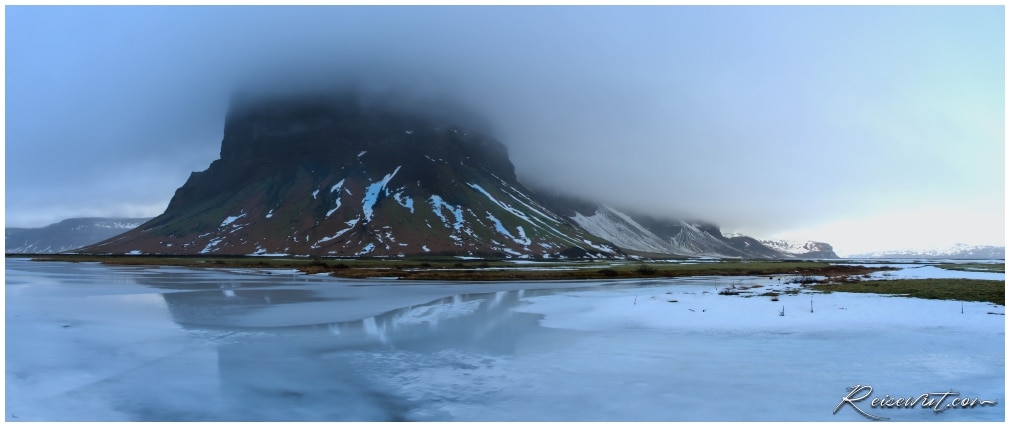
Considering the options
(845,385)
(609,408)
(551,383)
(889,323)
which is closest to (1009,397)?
(845,385)

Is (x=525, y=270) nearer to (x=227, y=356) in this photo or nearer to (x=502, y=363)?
(x=502, y=363)

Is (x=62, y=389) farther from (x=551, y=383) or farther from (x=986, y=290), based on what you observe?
(x=986, y=290)

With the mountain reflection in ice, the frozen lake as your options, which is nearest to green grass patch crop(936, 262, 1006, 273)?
the frozen lake

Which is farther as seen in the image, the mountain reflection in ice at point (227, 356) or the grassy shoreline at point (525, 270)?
the grassy shoreline at point (525, 270)

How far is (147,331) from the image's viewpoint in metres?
24.6

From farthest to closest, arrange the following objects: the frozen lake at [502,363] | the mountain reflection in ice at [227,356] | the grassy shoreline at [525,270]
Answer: the grassy shoreline at [525,270] < the mountain reflection in ice at [227,356] < the frozen lake at [502,363]

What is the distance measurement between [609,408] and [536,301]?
92.9ft

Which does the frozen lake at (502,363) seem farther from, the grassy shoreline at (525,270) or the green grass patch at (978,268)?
the green grass patch at (978,268)

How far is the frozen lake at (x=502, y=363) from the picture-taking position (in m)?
13.4

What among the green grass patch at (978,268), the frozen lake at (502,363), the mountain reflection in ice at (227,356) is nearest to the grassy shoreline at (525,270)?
the green grass patch at (978,268)

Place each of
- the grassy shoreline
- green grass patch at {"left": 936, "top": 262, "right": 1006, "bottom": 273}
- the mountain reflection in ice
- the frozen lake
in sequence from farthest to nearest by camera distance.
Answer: green grass patch at {"left": 936, "top": 262, "right": 1006, "bottom": 273} → the grassy shoreline → the mountain reflection in ice → the frozen lake

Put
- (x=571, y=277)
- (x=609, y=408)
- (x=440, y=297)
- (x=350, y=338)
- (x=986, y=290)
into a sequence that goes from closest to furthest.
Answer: (x=609, y=408) < (x=350, y=338) < (x=986, y=290) < (x=440, y=297) < (x=571, y=277)

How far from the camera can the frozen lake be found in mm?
13414

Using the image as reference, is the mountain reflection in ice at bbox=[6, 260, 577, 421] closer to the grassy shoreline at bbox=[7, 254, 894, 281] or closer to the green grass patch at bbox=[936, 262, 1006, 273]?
the grassy shoreline at bbox=[7, 254, 894, 281]
